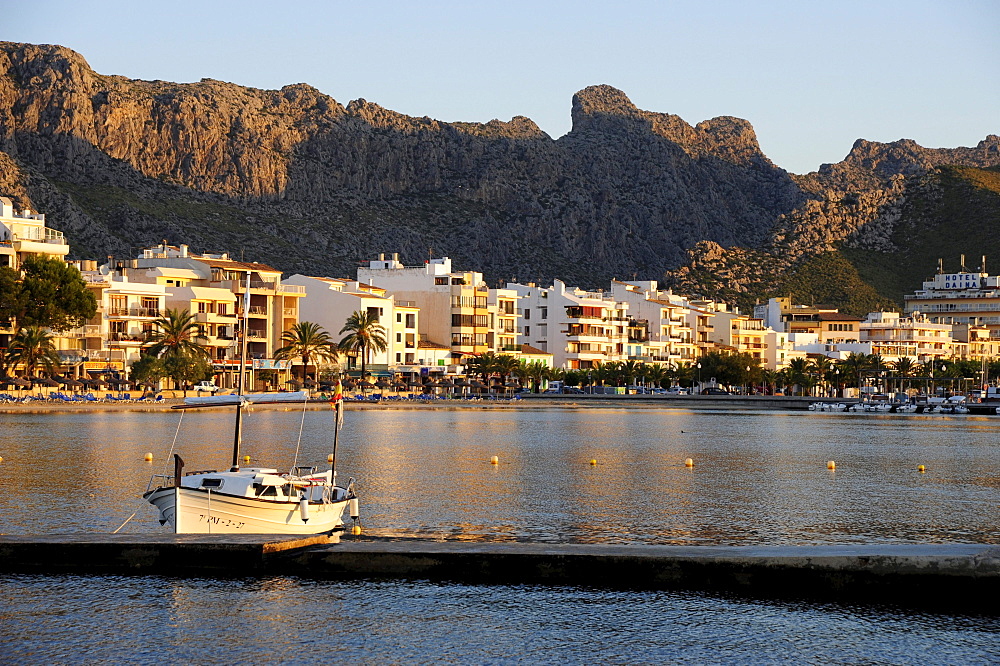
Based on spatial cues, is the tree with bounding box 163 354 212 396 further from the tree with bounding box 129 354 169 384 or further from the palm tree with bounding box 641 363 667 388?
the palm tree with bounding box 641 363 667 388

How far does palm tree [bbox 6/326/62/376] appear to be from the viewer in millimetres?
110875

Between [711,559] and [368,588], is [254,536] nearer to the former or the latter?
[368,588]

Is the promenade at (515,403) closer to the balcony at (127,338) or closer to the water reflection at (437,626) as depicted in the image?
the balcony at (127,338)

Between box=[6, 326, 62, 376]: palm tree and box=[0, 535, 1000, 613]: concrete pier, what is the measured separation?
288ft

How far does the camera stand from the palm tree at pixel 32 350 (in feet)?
364

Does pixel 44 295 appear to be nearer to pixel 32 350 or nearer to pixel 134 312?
pixel 32 350

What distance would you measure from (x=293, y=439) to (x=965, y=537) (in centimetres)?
4975

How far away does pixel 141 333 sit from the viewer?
5074 inches

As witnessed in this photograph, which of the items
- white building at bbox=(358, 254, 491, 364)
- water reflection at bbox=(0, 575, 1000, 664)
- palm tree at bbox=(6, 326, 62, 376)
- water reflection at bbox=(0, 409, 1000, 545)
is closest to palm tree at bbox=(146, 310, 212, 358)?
palm tree at bbox=(6, 326, 62, 376)

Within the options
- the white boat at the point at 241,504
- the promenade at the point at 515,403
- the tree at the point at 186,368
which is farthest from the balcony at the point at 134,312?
the white boat at the point at 241,504

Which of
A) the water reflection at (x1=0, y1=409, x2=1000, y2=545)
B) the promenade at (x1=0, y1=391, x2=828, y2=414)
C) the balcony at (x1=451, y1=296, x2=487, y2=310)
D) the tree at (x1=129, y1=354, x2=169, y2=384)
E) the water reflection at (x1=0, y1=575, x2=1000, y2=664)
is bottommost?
the water reflection at (x1=0, y1=575, x2=1000, y2=664)

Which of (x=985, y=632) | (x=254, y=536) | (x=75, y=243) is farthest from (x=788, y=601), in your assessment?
(x=75, y=243)

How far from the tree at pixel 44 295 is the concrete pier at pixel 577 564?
3465 inches

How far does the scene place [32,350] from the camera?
111250mm
